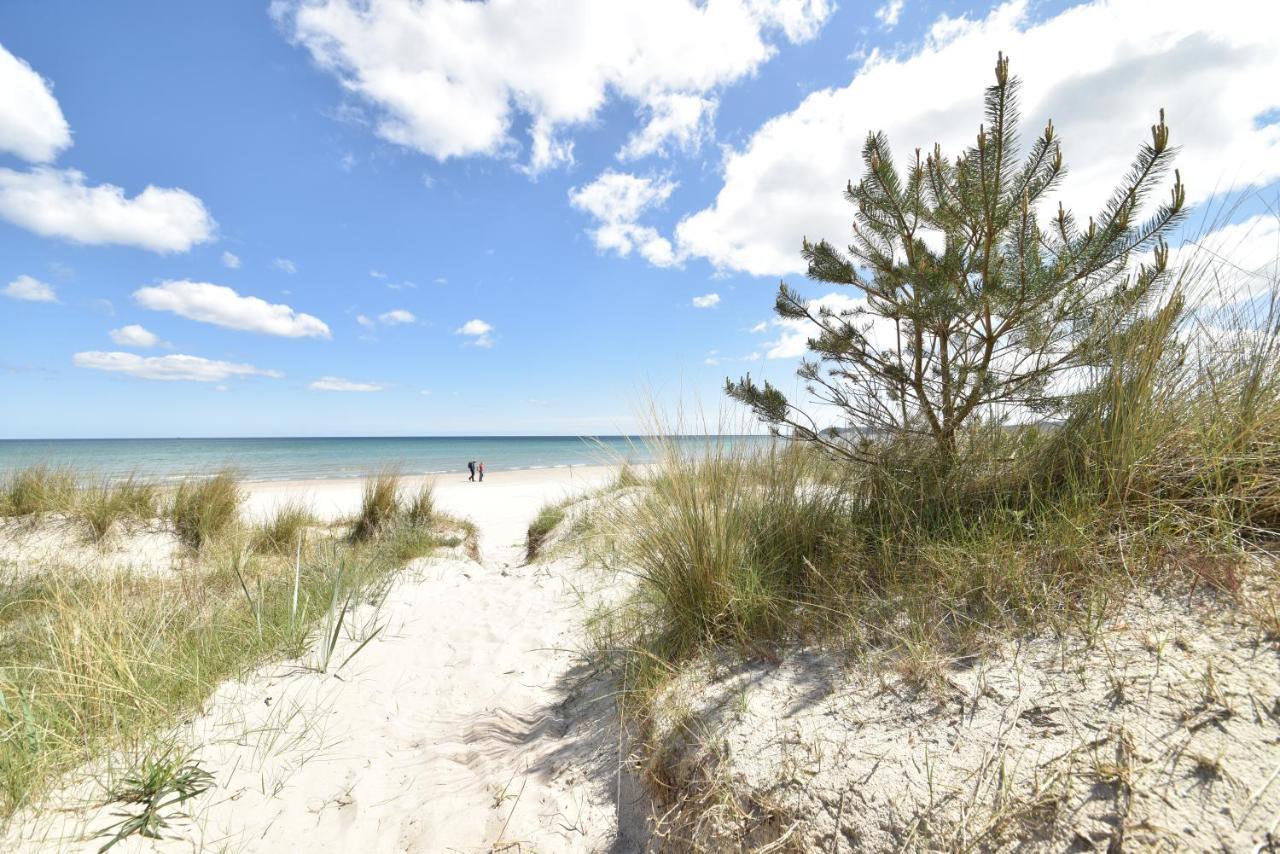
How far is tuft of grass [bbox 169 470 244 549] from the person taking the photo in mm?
6953

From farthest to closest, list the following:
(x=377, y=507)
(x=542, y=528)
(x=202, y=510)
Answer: (x=542, y=528), (x=377, y=507), (x=202, y=510)

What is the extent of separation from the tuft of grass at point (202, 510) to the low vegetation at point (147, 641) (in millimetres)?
203

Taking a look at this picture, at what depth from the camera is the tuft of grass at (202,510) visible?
22.8 ft

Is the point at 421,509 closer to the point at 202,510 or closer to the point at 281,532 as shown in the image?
the point at 281,532

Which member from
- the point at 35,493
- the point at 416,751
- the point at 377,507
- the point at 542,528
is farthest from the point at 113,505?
the point at 416,751

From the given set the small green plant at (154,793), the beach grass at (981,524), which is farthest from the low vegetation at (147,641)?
the beach grass at (981,524)

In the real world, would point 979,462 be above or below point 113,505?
above

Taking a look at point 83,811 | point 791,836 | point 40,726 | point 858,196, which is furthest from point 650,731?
point 858,196

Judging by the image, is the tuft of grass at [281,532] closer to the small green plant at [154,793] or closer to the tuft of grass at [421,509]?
the tuft of grass at [421,509]

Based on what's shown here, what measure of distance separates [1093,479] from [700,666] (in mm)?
1945

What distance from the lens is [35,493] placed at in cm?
700

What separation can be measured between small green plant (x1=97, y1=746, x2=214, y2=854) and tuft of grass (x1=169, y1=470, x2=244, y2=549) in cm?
606

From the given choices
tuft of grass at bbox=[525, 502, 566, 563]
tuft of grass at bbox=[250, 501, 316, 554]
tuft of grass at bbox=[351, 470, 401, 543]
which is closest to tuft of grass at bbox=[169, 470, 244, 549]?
tuft of grass at bbox=[250, 501, 316, 554]

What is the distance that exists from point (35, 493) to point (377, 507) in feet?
14.3
